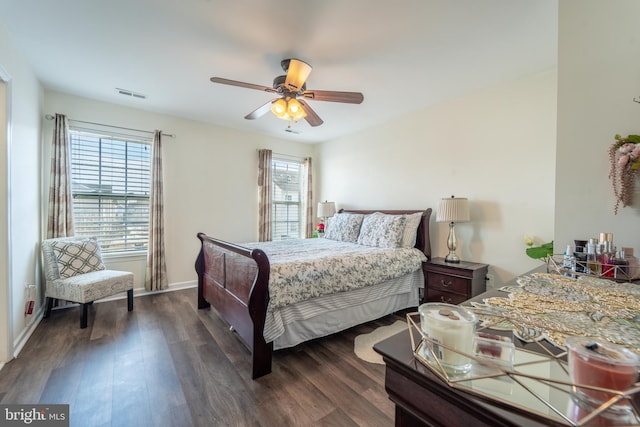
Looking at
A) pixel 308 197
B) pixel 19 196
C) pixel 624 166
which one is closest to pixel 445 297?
pixel 624 166

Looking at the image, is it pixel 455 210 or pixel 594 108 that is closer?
pixel 594 108

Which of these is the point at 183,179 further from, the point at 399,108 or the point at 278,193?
the point at 399,108

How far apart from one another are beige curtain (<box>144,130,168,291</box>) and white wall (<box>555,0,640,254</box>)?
4418mm

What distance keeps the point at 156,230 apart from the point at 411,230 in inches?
140

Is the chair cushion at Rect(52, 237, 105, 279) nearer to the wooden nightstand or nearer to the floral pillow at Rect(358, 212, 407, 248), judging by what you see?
the floral pillow at Rect(358, 212, 407, 248)

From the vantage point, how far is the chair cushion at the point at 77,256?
2865 mm

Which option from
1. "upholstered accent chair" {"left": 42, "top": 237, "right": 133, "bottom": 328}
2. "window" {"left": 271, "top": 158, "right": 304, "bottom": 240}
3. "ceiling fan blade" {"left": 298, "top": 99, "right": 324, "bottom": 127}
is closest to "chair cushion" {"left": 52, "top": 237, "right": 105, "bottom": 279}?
"upholstered accent chair" {"left": 42, "top": 237, "right": 133, "bottom": 328}

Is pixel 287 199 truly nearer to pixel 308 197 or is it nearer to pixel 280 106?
pixel 308 197

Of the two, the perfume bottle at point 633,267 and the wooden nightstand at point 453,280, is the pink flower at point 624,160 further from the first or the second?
the wooden nightstand at point 453,280

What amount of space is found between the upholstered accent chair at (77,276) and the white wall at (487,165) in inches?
148

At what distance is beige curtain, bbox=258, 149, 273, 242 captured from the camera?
4699 mm

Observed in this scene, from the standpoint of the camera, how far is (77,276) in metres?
2.92

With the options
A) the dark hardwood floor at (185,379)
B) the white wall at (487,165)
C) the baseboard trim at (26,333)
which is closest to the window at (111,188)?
the baseboard trim at (26,333)

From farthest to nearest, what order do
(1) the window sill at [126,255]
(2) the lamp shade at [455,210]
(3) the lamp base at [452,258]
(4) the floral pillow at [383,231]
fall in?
(1) the window sill at [126,255], (4) the floral pillow at [383,231], (3) the lamp base at [452,258], (2) the lamp shade at [455,210]
